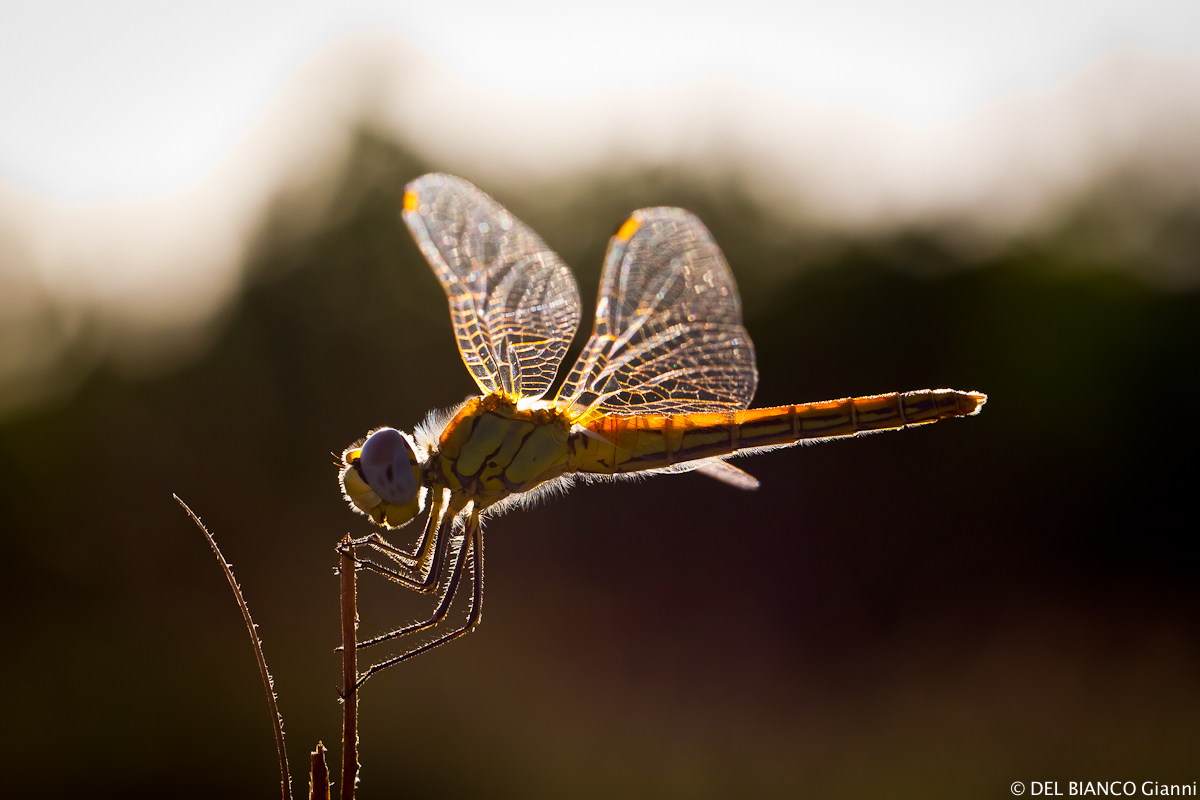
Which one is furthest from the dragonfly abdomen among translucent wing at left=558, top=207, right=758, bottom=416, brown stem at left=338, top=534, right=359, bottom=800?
brown stem at left=338, top=534, right=359, bottom=800

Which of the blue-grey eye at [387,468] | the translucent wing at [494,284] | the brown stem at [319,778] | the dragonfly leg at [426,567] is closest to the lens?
the brown stem at [319,778]

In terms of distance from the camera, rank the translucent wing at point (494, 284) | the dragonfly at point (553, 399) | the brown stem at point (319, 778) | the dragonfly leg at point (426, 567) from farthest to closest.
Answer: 1. the translucent wing at point (494, 284)
2. the dragonfly at point (553, 399)
3. the dragonfly leg at point (426, 567)
4. the brown stem at point (319, 778)

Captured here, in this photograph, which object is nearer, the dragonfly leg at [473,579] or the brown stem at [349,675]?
the brown stem at [349,675]

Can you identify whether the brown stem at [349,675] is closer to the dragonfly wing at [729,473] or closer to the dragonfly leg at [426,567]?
the dragonfly leg at [426,567]

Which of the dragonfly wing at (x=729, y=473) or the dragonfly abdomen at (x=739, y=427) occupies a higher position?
the dragonfly abdomen at (x=739, y=427)

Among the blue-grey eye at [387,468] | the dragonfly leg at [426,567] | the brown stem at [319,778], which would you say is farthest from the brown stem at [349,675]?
the blue-grey eye at [387,468]

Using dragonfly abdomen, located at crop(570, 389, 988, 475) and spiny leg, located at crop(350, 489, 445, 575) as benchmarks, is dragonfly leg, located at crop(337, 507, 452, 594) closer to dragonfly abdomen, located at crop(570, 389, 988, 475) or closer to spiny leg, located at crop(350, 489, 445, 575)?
spiny leg, located at crop(350, 489, 445, 575)

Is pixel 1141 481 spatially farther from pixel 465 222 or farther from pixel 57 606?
pixel 57 606

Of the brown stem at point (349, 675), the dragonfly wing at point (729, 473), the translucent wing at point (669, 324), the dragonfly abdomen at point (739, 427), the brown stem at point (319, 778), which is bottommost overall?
the brown stem at point (319, 778)

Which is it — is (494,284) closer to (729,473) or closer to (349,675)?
(729,473)

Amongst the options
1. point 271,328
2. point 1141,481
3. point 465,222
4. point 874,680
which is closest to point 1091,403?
point 1141,481
